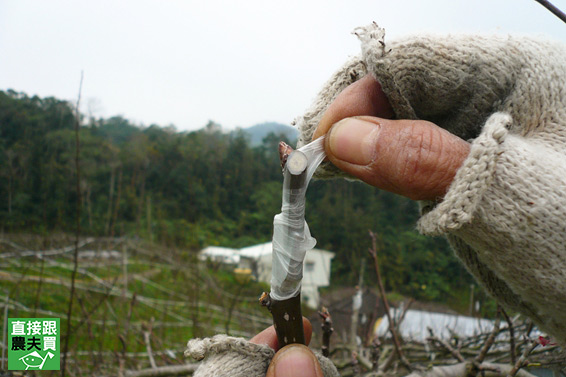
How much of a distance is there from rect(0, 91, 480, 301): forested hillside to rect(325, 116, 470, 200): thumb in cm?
667

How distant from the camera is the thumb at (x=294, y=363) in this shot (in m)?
0.62

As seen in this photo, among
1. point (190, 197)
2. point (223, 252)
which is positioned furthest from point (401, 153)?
point (190, 197)

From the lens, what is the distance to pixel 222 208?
15.5 metres

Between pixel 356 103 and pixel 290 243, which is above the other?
pixel 356 103

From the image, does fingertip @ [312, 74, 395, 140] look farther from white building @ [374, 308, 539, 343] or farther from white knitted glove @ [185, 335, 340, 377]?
white building @ [374, 308, 539, 343]

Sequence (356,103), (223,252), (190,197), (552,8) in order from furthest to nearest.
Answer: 1. (190,197)
2. (223,252)
3. (356,103)
4. (552,8)

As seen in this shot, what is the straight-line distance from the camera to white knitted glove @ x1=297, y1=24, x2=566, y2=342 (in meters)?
0.52

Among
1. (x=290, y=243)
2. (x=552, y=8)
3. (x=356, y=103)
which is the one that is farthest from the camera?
(x=356, y=103)

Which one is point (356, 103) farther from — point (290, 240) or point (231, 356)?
point (231, 356)

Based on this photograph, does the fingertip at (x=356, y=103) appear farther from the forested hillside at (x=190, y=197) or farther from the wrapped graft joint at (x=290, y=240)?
the forested hillside at (x=190, y=197)

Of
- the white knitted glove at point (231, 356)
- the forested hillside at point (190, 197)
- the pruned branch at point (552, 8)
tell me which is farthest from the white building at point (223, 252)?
the pruned branch at point (552, 8)

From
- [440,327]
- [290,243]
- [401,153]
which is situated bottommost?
[440,327]

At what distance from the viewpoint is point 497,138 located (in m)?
0.53

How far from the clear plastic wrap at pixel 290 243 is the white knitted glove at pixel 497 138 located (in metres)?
0.17
